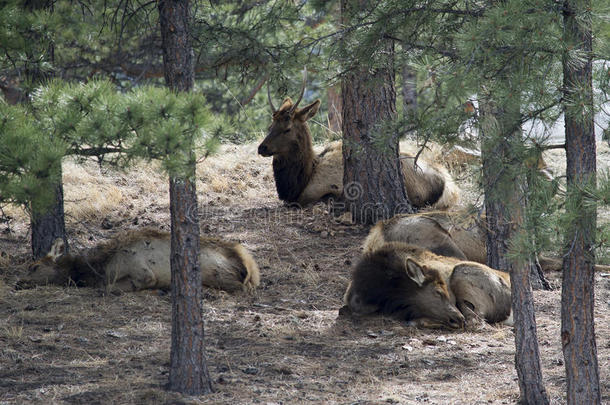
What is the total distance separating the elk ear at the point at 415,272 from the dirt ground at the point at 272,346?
485 mm

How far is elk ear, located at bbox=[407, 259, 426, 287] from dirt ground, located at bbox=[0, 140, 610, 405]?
0.48 meters

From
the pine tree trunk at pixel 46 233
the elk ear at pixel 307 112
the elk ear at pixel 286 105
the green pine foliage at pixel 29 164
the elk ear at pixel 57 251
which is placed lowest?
the elk ear at pixel 57 251

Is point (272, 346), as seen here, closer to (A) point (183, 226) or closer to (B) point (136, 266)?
(A) point (183, 226)

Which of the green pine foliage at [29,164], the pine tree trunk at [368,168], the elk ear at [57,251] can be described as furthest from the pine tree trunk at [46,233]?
the green pine foliage at [29,164]

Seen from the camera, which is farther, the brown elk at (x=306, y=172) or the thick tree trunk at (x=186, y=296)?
the brown elk at (x=306, y=172)

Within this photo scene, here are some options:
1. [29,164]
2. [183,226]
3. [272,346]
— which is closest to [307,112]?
[272,346]

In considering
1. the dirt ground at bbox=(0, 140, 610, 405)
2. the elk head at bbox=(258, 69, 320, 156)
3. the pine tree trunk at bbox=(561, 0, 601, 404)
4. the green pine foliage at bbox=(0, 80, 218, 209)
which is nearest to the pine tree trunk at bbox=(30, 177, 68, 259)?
the dirt ground at bbox=(0, 140, 610, 405)

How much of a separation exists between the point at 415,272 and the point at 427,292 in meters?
0.24

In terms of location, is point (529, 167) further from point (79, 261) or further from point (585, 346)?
point (79, 261)

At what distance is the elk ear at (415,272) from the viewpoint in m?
7.64

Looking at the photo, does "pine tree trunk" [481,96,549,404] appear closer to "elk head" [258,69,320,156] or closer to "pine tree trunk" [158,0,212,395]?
"pine tree trunk" [158,0,212,395]

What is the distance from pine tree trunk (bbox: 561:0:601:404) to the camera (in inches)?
175

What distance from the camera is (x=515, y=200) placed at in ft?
18.5

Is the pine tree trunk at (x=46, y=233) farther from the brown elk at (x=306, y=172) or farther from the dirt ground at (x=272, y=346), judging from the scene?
the brown elk at (x=306, y=172)
